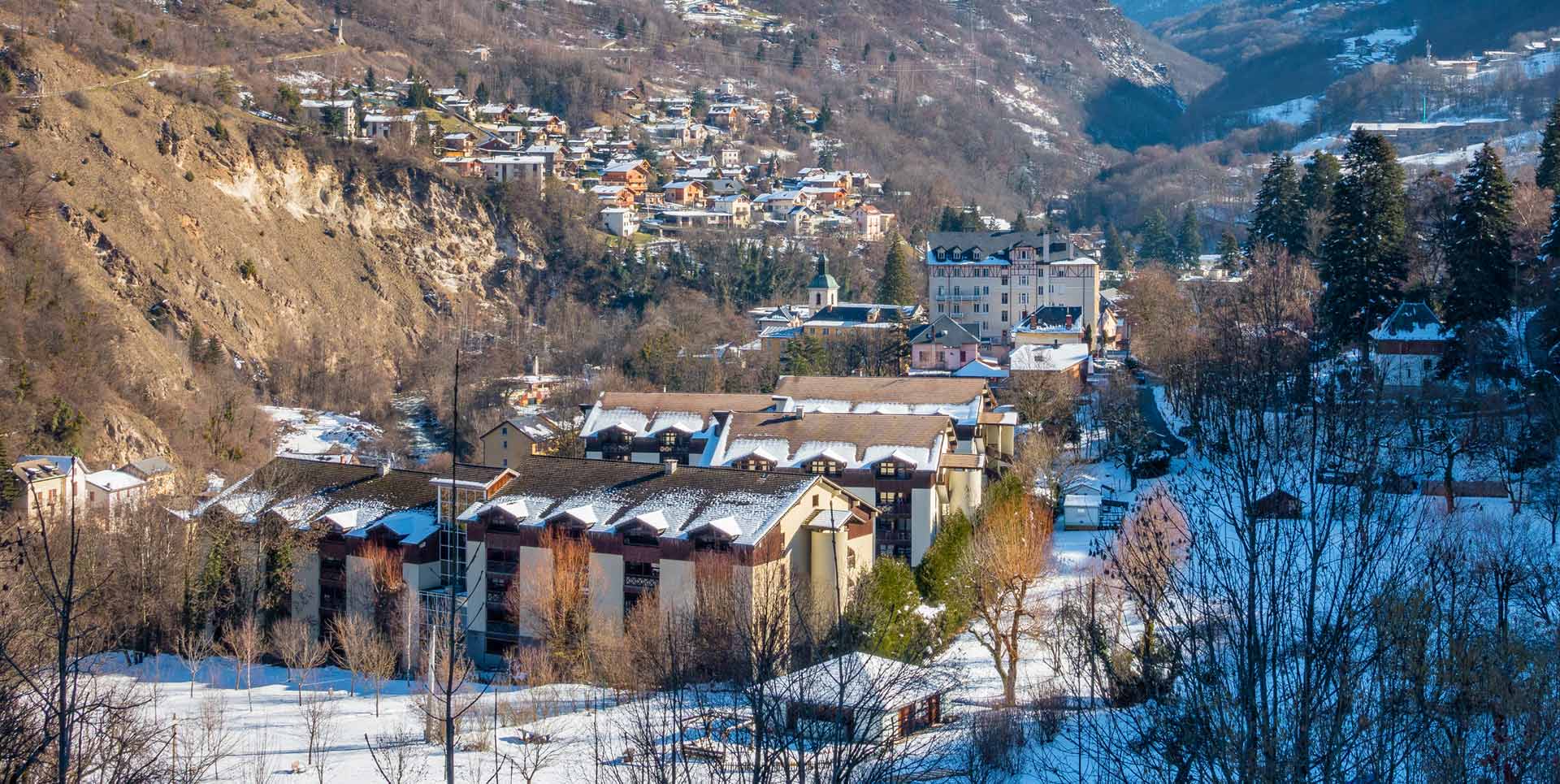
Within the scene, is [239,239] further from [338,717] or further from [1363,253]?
[1363,253]

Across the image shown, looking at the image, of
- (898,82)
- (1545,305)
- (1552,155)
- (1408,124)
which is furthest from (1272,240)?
(898,82)

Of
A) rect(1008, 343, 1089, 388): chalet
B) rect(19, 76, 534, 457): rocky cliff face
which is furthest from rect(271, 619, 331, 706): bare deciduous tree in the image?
rect(1008, 343, 1089, 388): chalet

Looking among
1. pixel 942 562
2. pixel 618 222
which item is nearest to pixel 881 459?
pixel 942 562

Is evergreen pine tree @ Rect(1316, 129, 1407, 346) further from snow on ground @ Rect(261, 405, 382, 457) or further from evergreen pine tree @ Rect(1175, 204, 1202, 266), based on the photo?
evergreen pine tree @ Rect(1175, 204, 1202, 266)

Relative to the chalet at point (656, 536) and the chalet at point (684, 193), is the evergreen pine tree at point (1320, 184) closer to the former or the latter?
the chalet at point (656, 536)

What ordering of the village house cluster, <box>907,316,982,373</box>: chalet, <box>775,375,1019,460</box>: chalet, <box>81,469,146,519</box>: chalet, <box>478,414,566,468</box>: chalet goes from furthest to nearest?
1. the village house cluster
2. <box>907,316,982,373</box>: chalet
3. <box>478,414,566,468</box>: chalet
4. <box>81,469,146,519</box>: chalet
5. <box>775,375,1019,460</box>: chalet

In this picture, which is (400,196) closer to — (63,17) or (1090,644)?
(63,17)
